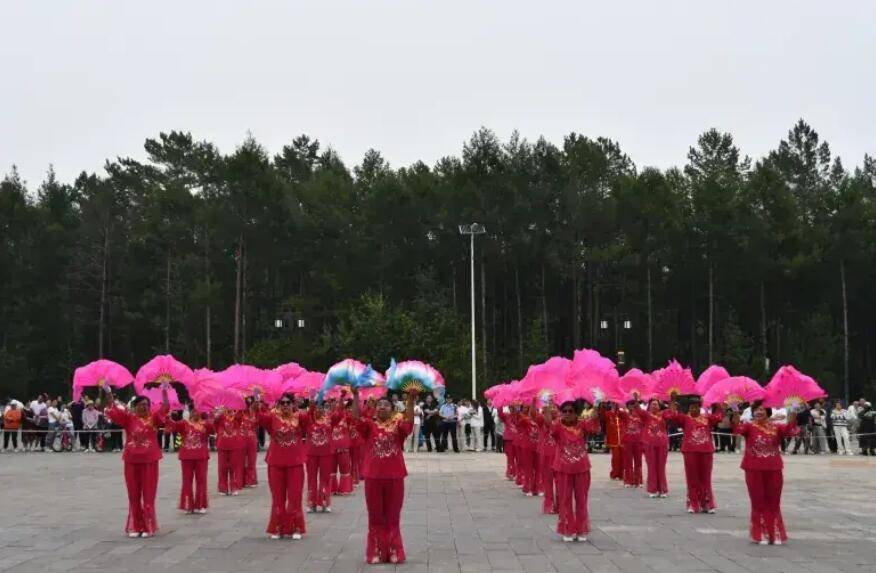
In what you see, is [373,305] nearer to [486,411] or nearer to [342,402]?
[486,411]

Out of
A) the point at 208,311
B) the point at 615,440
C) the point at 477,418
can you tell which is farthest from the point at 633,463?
the point at 208,311

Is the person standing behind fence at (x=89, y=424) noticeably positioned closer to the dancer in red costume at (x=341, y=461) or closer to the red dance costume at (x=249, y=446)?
the red dance costume at (x=249, y=446)

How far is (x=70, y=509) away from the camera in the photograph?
1750 cm

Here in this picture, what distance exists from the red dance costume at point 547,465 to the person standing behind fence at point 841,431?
1727cm

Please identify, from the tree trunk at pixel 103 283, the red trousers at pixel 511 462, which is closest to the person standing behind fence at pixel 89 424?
the red trousers at pixel 511 462

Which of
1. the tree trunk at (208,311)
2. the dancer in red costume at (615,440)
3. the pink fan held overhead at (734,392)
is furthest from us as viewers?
the tree trunk at (208,311)

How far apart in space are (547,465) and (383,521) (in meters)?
6.01

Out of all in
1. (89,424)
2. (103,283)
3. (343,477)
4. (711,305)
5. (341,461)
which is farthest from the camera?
(103,283)

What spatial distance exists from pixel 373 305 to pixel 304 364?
5361 mm

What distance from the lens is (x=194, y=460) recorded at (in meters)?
16.5

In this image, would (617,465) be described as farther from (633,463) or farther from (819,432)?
(819,432)

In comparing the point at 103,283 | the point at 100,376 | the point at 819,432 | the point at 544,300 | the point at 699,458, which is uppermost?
the point at 103,283

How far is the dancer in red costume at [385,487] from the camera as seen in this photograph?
38.1 ft

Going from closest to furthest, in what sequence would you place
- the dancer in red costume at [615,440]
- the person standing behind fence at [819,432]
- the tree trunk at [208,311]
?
the dancer in red costume at [615,440] → the person standing behind fence at [819,432] → the tree trunk at [208,311]
